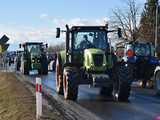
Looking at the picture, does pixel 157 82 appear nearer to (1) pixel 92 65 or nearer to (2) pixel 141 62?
(1) pixel 92 65

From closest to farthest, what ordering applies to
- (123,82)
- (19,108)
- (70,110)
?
(19,108), (70,110), (123,82)

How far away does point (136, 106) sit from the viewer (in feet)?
61.0

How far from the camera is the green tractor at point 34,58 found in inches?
1821

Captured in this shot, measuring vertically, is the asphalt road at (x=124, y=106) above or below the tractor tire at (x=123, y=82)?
below

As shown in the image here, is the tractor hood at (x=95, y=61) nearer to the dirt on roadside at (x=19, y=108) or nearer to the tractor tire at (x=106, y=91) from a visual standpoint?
the tractor tire at (x=106, y=91)

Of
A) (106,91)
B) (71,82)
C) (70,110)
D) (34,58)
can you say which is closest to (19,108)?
(70,110)

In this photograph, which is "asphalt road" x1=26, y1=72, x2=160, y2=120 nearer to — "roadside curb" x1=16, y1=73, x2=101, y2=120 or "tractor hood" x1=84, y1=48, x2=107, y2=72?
"roadside curb" x1=16, y1=73, x2=101, y2=120

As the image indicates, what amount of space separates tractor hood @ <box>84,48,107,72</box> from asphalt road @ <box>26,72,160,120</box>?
1137 mm

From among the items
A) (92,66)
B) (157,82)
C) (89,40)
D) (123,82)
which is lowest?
(157,82)

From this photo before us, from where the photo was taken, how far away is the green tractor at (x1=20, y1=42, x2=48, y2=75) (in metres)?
46.2

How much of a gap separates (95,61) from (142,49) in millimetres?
9642

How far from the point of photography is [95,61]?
68.9 feet

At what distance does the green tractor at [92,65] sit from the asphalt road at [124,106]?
524 mm

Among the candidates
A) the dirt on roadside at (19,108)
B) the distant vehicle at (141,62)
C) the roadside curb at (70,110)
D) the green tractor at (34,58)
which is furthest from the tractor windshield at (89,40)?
the green tractor at (34,58)
